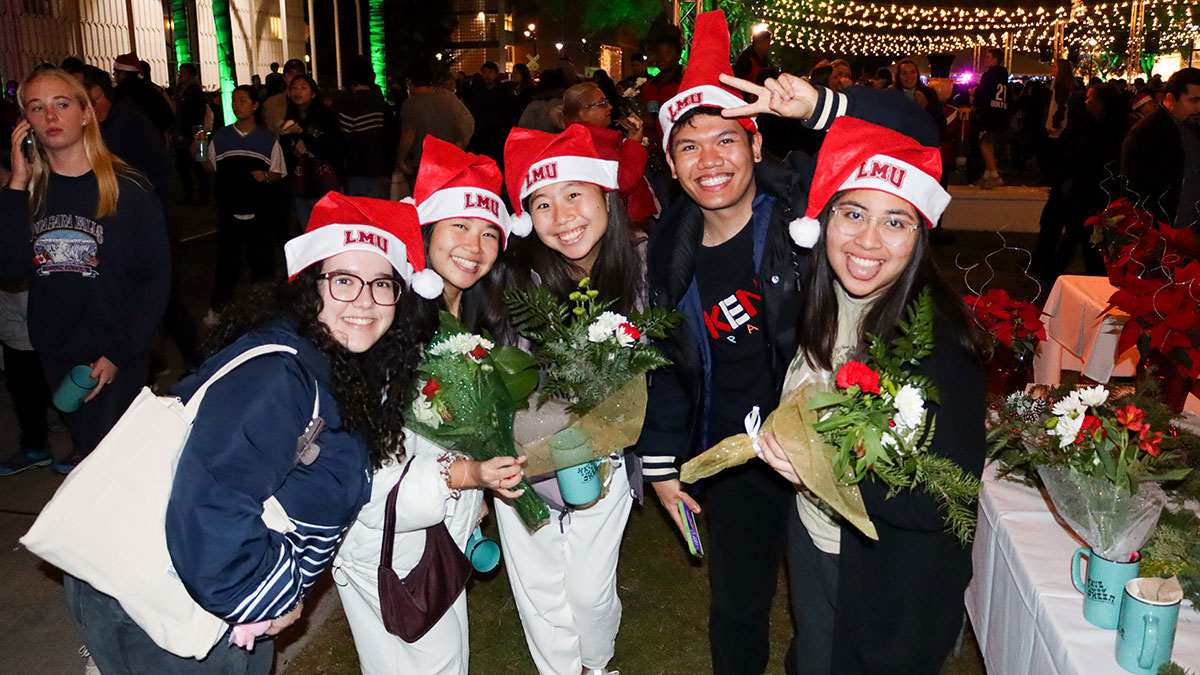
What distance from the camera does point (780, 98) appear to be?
2676 mm

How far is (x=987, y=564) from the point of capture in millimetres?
2865

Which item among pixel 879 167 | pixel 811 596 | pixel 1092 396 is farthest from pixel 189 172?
pixel 1092 396

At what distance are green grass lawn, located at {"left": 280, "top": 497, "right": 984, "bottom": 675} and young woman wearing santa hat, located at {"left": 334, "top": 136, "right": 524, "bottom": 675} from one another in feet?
3.07

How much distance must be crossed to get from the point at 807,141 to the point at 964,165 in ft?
29.2

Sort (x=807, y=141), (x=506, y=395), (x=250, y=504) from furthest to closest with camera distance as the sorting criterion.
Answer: (x=807, y=141), (x=506, y=395), (x=250, y=504)

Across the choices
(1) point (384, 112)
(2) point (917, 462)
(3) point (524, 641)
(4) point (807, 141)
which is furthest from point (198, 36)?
(2) point (917, 462)

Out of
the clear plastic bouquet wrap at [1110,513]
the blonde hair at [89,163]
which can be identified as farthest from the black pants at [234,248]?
the clear plastic bouquet wrap at [1110,513]

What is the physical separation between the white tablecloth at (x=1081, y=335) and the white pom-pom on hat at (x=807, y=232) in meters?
3.28

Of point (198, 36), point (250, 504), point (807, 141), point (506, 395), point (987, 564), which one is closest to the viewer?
point (250, 504)

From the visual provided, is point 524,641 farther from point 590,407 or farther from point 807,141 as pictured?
point 807,141

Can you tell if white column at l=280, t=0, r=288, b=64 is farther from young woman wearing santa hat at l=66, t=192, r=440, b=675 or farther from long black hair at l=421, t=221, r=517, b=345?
young woman wearing santa hat at l=66, t=192, r=440, b=675

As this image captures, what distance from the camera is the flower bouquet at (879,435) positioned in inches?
75.2

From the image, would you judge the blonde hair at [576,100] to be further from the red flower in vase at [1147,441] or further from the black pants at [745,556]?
the red flower in vase at [1147,441]

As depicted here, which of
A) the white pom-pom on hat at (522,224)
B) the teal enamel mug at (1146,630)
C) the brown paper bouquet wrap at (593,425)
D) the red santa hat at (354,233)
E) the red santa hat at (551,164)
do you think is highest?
the red santa hat at (551,164)
